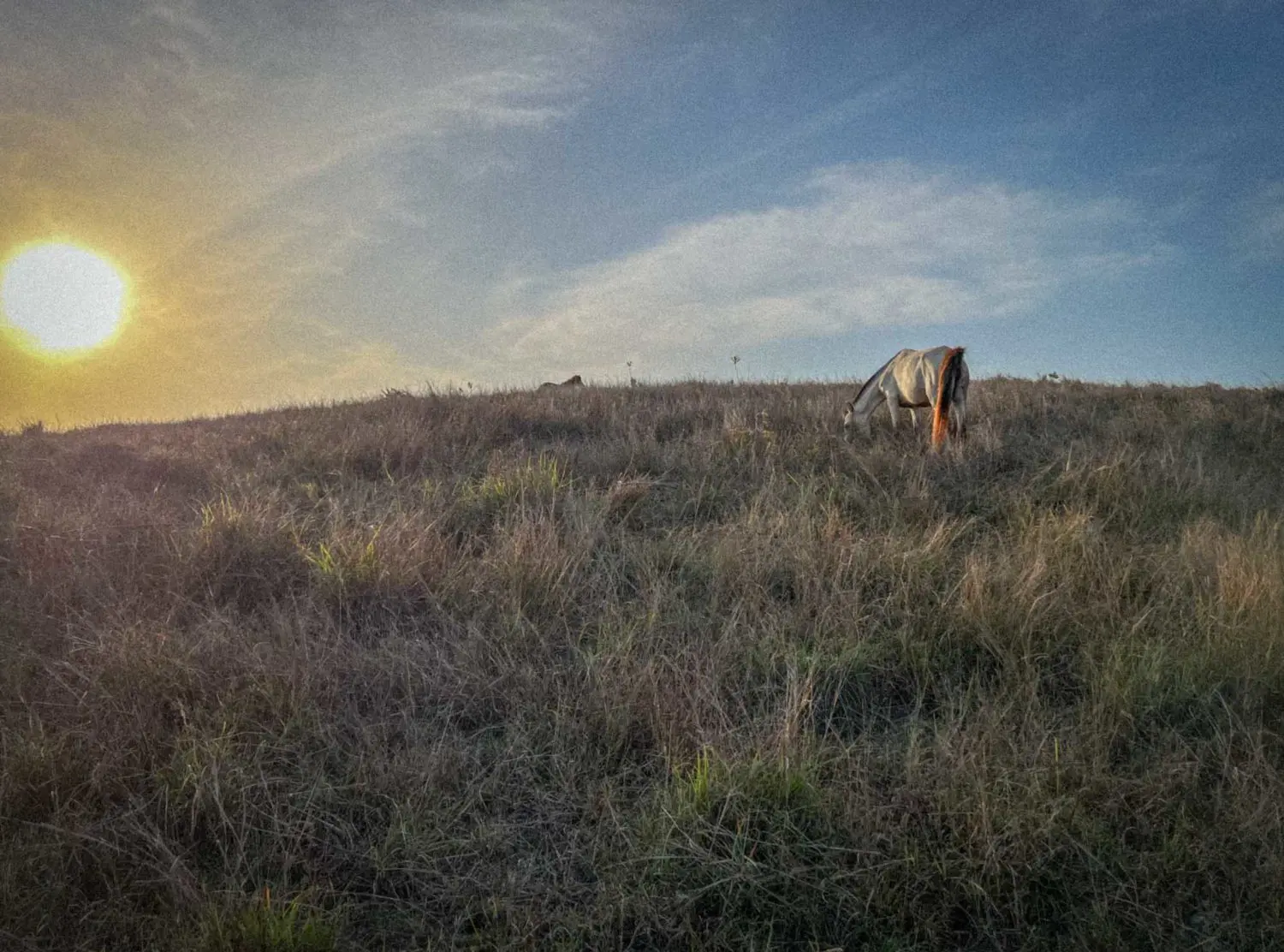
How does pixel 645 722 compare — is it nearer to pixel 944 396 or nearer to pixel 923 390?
pixel 944 396

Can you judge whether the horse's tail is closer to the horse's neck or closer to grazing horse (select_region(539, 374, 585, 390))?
the horse's neck

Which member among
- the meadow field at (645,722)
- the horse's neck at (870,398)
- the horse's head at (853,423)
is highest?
the horse's neck at (870,398)

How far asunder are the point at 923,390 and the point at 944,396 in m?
0.65

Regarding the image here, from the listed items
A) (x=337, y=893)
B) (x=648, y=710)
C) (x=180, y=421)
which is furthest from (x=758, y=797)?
(x=180, y=421)

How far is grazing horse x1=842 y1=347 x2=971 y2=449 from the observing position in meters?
8.62

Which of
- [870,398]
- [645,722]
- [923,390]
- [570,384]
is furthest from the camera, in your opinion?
[570,384]

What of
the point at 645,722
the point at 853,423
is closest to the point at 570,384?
the point at 853,423

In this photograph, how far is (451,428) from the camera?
10.0m

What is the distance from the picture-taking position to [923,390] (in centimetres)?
923

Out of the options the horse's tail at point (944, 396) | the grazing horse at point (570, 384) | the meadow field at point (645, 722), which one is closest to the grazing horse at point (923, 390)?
the horse's tail at point (944, 396)

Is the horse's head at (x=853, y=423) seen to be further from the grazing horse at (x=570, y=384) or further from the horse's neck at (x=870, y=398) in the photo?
the grazing horse at (x=570, y=384)

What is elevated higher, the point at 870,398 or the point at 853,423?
the point at 870,398

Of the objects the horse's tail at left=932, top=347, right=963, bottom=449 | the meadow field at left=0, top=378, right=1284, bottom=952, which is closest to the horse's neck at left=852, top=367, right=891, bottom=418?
the horse's tail at left=932, top=347, right=963, bottom=449

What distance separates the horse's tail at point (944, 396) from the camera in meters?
8.55
